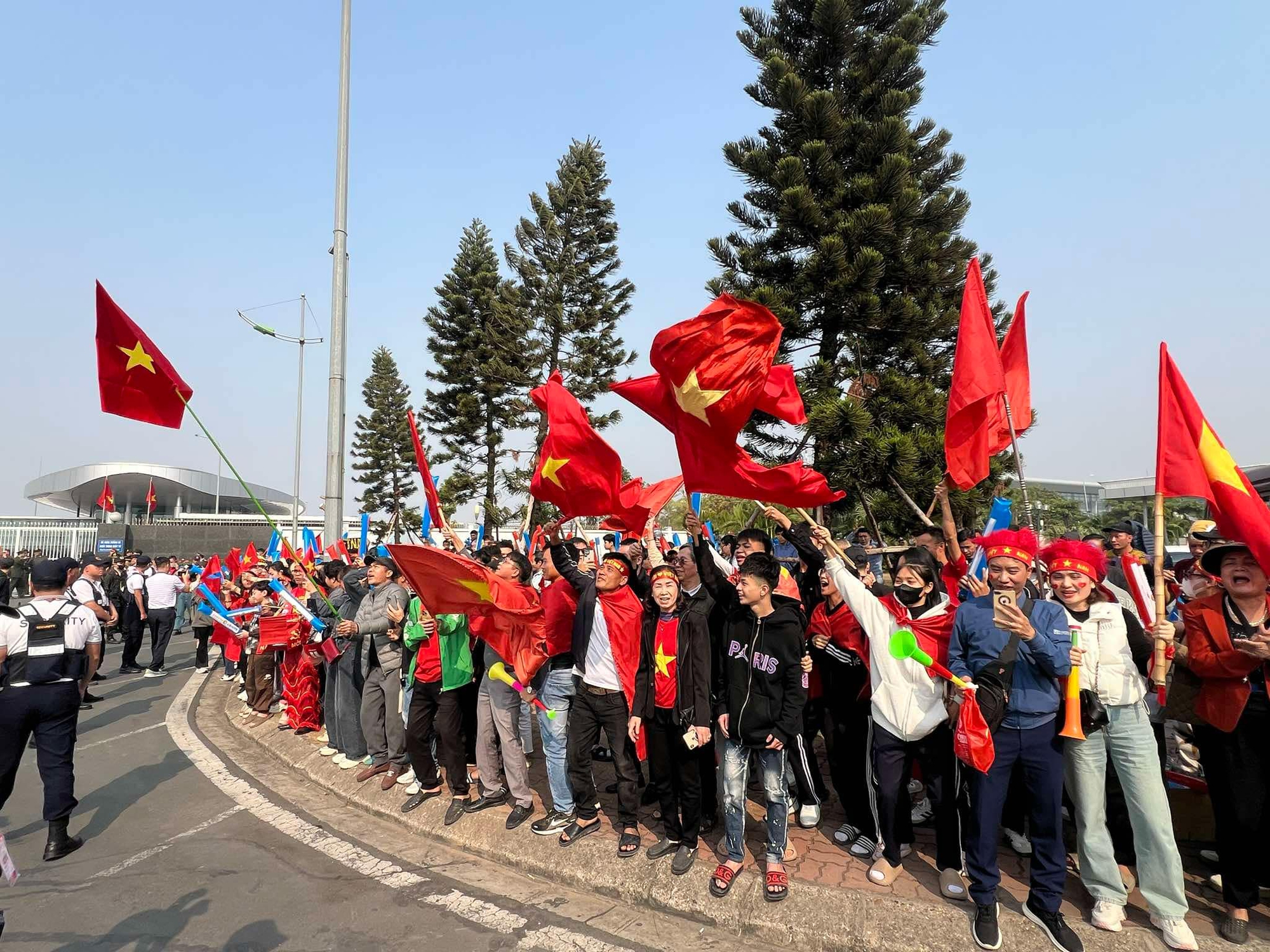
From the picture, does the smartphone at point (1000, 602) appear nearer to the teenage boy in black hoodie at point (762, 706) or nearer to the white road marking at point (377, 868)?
the teenage boy in black hoodie at point (762, 706)

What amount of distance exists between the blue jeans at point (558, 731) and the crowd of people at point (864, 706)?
2 cm

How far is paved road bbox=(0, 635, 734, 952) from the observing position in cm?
325

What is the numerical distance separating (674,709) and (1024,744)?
1649mm

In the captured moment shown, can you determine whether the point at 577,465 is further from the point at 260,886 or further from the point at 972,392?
the point at 260,886

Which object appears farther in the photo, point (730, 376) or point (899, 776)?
point (730, 376)

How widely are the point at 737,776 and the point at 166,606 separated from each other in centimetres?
1015

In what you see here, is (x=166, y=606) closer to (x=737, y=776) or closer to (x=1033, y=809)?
(x=737, y=776)

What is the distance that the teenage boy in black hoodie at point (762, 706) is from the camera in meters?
3.48

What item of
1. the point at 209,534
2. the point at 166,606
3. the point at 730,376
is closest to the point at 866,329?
the point at 730,376

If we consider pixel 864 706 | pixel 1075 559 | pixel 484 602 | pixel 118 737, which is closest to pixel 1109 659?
pixel 1075 559

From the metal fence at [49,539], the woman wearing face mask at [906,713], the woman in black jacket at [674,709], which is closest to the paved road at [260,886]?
the woman in black jacket at [674,709]

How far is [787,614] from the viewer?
3605mm

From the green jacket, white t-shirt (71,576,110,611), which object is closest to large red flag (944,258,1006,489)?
the green jacket

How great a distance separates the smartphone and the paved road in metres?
1.88
